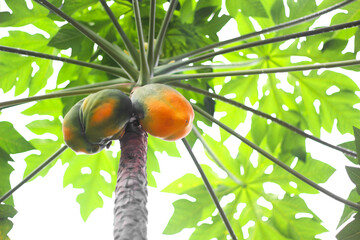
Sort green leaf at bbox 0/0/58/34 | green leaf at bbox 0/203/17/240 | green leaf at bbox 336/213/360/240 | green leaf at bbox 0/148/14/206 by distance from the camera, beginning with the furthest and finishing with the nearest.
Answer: green leaf at bbox 0/0/58/34 → green leaf at bbox 0/148/14/206 → green leaf at bbox 0/203/17/240 → green leaf at bbox 336/213/360/240

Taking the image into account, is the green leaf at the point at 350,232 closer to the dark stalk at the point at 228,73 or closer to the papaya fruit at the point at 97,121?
the dark stalk at the point at 228,73

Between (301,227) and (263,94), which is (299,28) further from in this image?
(301,227)

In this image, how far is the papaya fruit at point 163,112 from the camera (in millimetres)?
1581

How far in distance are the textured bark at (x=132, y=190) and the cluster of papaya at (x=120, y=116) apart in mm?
59

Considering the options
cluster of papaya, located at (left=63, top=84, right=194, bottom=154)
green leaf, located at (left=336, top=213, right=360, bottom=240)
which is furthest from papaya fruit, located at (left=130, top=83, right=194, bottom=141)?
green leaf, located at (left=336, top=213, right=360, bottom=240)

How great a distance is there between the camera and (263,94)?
303cm

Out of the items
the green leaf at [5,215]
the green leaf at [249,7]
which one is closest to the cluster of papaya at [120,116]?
the green leaf at [5,215]

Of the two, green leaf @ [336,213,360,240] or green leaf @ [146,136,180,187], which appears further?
green leaf @ [146,136,180,187]

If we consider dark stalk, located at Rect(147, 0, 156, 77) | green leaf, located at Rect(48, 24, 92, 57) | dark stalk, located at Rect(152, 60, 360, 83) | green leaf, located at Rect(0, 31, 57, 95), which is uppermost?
green leaf, located at Rect(0, 31, 57, 95)

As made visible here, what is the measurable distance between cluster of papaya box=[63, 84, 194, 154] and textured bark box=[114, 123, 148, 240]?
6 cm

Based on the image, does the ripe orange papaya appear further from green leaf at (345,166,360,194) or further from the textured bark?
green leaf at (345,166,360,194)

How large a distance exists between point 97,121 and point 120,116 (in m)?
0.09

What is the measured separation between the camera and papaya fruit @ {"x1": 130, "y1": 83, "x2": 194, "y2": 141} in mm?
1581

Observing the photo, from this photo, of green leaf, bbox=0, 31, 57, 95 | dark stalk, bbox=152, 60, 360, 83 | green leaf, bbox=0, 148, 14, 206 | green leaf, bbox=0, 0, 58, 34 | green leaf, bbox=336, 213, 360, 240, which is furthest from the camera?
green leaf, bbox=0, 31, 57, 95
